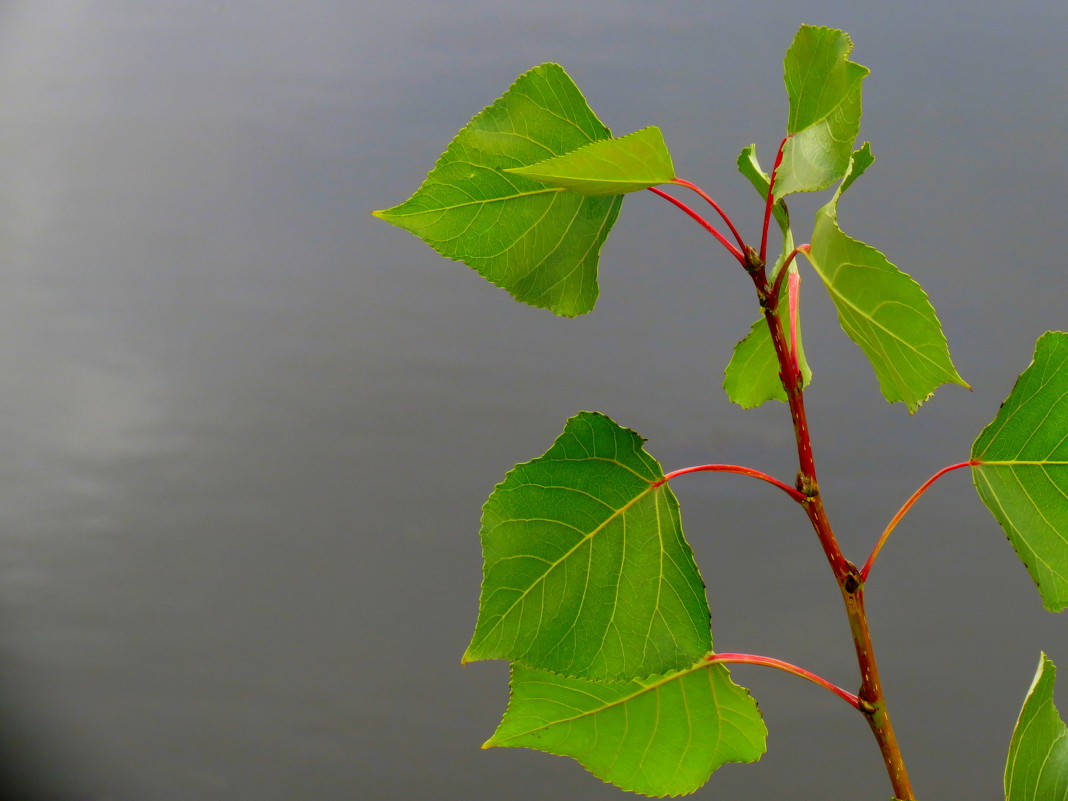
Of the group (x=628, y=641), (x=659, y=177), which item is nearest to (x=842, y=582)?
(x=628, y=641)

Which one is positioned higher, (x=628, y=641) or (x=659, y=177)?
(x=659, y=177)

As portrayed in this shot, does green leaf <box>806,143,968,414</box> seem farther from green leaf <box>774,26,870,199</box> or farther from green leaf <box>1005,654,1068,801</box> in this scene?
green leaf <box>1005,654,1068,801</box>

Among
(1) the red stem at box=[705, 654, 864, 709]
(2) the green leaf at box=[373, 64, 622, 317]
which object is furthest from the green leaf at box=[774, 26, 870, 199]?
(1) the red stem at box=[705, 654, 864, 709]

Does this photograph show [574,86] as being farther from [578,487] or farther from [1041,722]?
[1041,722]

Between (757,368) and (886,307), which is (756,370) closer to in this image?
(757,368)

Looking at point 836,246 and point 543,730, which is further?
point 543,730

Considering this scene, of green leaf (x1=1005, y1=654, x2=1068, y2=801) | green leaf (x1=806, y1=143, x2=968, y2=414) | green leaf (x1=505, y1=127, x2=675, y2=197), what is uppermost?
green leaf (x1=505, y1=127, x2=675, y2=197)

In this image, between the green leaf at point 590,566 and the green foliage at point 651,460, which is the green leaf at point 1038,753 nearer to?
the green foliage at point 651,460

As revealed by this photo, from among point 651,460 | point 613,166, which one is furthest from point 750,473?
point 613,166
